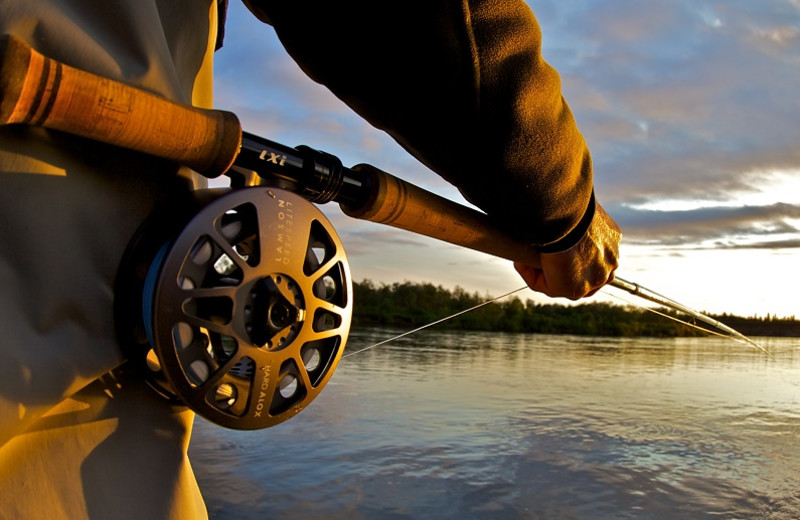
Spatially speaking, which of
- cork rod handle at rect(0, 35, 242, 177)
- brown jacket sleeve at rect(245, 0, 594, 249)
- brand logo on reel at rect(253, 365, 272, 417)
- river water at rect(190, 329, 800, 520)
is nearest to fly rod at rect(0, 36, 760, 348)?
cork rod handle at rect(0, 35, 242, 177)

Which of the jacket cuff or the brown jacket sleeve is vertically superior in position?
the brown jacket sleeve

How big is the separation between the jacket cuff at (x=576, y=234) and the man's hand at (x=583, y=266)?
0.01m

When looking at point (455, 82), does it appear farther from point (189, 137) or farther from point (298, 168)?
point (189, 137)

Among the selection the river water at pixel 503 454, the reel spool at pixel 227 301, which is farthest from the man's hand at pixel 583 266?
the river water at pixel 503 454

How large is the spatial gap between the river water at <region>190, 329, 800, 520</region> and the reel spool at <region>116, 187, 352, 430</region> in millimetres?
1842

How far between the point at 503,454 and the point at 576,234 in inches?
94.6

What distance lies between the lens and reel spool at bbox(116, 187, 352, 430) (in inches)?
27.7

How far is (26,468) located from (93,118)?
1.16 ft

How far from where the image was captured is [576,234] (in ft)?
4.12

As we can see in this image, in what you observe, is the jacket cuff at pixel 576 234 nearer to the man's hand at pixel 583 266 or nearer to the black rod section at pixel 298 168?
the man's hand at pixel 583 266

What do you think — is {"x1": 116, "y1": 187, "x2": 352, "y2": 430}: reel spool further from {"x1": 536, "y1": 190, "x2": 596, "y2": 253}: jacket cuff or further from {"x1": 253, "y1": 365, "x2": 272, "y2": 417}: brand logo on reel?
{"x1": 536, "y1": 190, "x2": 596, "y2": 253}: jacket cuff

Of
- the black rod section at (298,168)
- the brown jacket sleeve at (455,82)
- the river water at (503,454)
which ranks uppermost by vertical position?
the brown jacket sleeve at (455,82)

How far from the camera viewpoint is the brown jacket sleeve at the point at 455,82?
809 millimetres

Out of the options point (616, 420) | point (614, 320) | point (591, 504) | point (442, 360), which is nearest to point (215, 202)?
point (591, 504)
